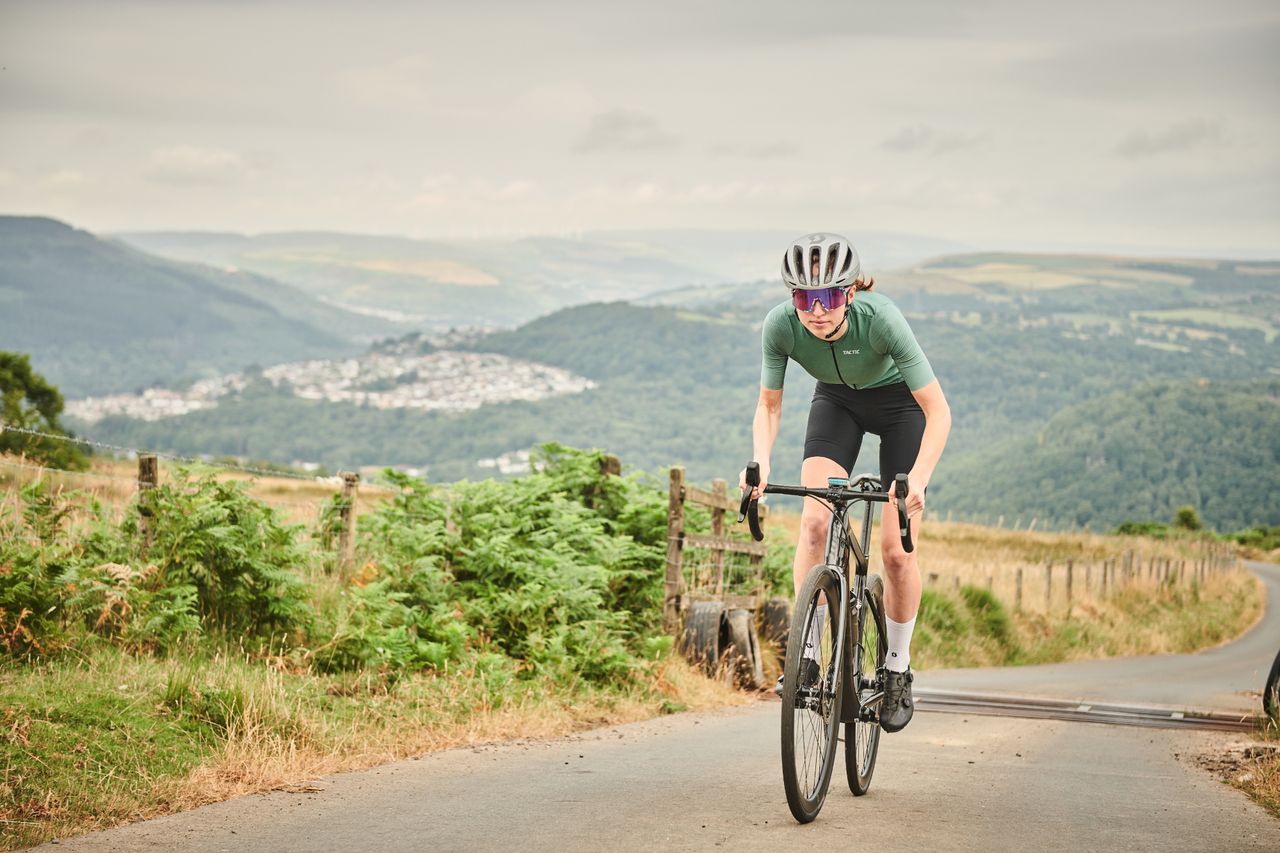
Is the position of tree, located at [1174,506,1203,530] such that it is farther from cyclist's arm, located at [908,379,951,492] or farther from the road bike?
cyclist's arm, located at [908,379,951,492]

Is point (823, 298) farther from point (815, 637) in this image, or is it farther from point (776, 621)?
point (776, 621)

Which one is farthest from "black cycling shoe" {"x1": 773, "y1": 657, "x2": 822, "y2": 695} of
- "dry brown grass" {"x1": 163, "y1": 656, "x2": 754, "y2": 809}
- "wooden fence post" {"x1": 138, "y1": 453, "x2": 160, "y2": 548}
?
"wooden fence post" {"x1": 138, "y1": 453, "x2": 160, "y2": 548}

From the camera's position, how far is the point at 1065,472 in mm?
170125

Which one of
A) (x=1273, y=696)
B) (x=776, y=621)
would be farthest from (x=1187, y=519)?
(x=1273, y=696)

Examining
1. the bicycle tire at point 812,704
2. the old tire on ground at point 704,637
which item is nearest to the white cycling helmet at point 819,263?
the bicycle tire at point 812,704

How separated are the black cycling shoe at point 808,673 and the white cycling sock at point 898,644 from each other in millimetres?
1214

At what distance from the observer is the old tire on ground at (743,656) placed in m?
11.9

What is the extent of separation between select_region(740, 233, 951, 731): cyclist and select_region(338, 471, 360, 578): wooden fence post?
6376 millimetres

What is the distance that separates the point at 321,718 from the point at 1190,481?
167251 mm

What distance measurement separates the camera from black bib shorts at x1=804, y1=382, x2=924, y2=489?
6789 millimetres

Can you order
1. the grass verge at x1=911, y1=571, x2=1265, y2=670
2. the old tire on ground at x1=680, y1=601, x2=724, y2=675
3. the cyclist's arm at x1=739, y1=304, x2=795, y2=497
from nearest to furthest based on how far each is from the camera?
the cyclist's arm at x1=739, y1=304, x2=795, y2=497 → the old tire on ground at x1=680, y1=601, x2=724, y2=675 → the grass verge at x1=911, y1=571, x2=1265, y2=670

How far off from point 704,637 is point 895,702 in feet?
16.7

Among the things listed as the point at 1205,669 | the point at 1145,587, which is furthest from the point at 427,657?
the point at 1145,587

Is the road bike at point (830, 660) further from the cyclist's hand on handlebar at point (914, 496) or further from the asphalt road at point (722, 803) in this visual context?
the asphalt road at point (722, 803)
